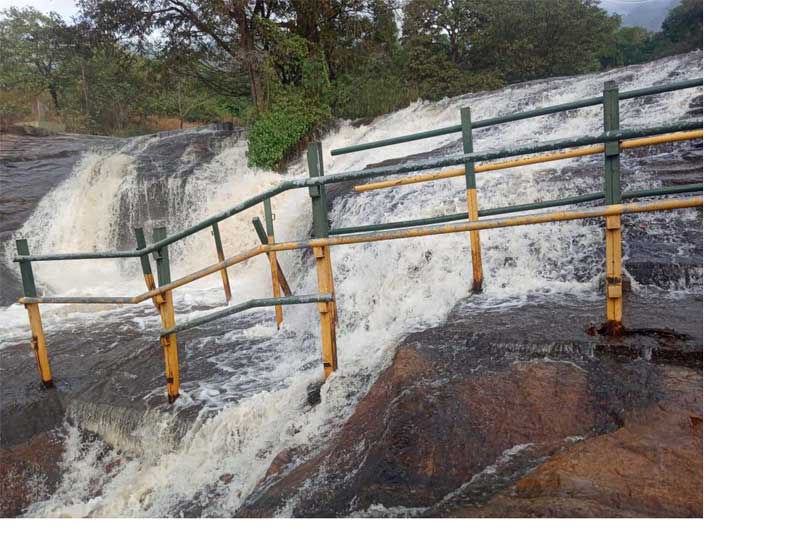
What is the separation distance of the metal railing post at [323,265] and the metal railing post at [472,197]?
832 mm

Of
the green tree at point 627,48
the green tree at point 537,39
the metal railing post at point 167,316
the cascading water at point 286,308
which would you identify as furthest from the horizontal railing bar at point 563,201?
the green tree at point 537,39

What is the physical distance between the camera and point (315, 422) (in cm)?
214

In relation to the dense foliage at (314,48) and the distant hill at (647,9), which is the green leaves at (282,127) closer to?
the dense foliage at (314,48)

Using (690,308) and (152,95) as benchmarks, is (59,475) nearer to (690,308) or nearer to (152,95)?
(690,308)

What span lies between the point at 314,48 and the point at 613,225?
768cm

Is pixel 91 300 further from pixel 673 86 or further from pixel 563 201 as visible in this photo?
pixel 673 86

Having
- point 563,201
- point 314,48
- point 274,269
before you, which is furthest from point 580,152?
point 314,48

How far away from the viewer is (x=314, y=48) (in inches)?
344

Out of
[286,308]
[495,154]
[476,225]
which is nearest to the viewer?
[495,154]

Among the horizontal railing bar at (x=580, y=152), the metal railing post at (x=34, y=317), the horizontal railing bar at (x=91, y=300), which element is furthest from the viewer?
the metal railing post at (x=34, y=317)

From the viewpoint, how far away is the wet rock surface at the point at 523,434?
1.41 m

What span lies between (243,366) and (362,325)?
0.65 meters

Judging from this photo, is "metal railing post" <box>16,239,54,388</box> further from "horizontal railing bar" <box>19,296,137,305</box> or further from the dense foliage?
the dense foliage
